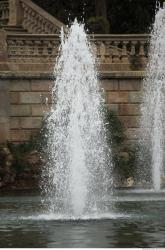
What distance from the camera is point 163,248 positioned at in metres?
12.9

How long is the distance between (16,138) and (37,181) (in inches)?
58.6

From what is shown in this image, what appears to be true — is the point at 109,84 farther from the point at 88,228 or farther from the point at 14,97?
the point at 88,228

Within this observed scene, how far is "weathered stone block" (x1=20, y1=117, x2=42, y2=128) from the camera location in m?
25.8

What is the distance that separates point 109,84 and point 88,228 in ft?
38.1

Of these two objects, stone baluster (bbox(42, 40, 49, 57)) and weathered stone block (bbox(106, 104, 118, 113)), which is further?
weathered stone block (bbox(106, 104, 118, 113))

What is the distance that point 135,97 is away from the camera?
87.1 ft

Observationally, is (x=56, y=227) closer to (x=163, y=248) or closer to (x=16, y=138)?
(x=163, y=248)

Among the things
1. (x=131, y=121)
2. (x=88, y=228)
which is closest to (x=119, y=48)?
(x=131, y=121)

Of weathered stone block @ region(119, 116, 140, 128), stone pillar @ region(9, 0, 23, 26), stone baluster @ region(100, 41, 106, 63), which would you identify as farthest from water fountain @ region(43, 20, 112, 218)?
stone pillar @ region(9, 0, 23, 26)

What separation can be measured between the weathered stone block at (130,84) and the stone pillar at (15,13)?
517cm

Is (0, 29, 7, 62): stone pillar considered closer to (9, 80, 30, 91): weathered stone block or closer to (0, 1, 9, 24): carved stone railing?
(9, 80, 30, 91): weathered stone block

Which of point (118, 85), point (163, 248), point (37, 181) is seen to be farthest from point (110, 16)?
point (163, 248)

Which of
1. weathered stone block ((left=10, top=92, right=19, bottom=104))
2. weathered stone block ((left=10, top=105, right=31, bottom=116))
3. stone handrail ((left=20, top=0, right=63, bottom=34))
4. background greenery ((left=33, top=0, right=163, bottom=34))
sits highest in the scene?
background greenery ((left=33, top=0, right=163, bottom=34))

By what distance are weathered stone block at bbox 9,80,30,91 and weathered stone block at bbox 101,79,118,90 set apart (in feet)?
6.34
